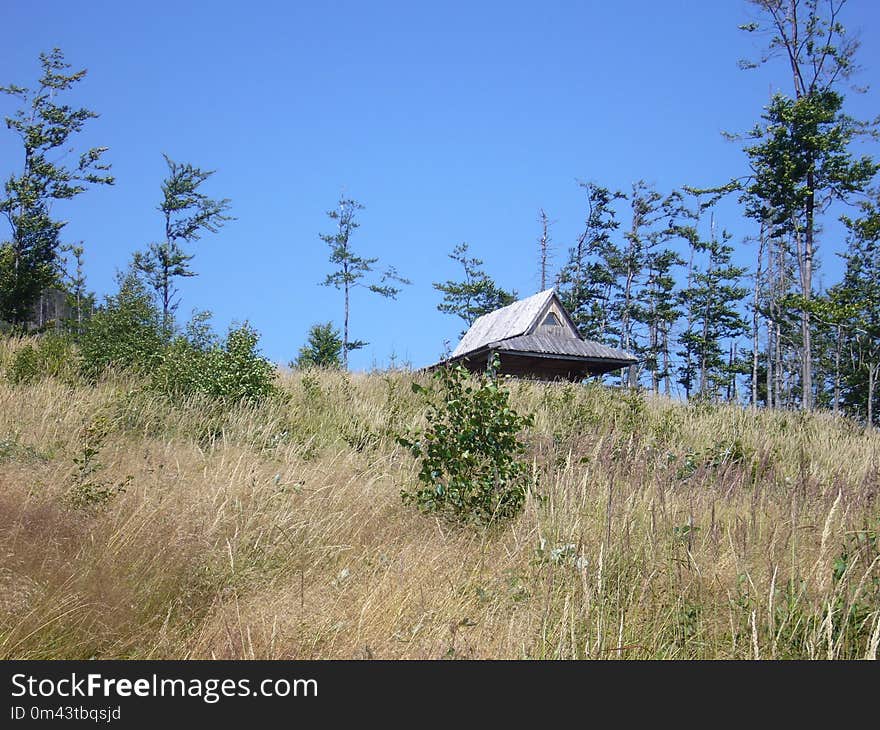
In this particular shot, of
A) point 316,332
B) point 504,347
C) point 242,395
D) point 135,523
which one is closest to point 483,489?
point 135,523

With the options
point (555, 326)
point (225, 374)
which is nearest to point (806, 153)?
point (555, 326)

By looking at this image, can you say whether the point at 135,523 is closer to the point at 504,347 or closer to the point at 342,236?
the point at 504,347

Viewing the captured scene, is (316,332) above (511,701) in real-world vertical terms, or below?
above

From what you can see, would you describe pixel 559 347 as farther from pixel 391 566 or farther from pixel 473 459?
pixel 391 566

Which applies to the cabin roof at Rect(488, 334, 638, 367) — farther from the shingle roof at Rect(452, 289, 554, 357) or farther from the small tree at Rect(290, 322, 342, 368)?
the small tree at Rect(290, 322, 342, 368)

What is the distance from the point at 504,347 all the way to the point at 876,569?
58.4ft

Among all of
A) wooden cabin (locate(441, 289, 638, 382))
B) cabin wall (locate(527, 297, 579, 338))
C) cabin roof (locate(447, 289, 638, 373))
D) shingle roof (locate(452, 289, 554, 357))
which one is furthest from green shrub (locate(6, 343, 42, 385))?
cabin wall (locate(527, 297, 579, 338))

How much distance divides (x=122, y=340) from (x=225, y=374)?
3.38 m

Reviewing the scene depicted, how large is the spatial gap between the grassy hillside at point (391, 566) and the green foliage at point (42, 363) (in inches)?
163

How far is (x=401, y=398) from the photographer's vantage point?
11.6 metres

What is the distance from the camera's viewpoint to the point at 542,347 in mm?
22703

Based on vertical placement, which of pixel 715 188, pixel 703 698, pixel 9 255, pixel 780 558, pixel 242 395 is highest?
pixel 715 188

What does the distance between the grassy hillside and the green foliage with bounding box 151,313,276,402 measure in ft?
10.4

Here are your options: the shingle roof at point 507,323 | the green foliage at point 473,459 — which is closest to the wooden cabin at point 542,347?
the shingle roof at point 507,323
